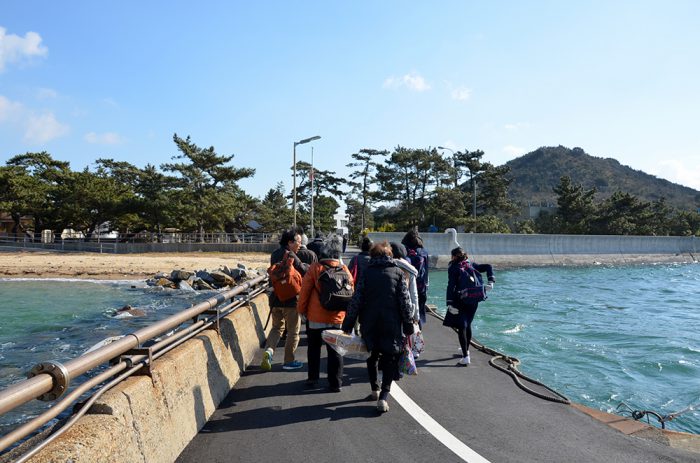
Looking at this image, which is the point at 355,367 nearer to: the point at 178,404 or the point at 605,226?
the point at 178,404

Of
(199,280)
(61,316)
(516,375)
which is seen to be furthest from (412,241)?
(199,280)

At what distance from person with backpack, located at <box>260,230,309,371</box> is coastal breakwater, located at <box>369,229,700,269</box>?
30026 mm

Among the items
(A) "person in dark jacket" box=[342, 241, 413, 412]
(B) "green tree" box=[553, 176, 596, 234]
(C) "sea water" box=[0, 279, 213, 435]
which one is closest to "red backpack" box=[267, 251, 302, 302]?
(A) "person in dark jacket" box=[342, 241, 413, 412]

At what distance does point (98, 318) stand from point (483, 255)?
1290 inches

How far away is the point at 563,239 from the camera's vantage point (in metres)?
48.1

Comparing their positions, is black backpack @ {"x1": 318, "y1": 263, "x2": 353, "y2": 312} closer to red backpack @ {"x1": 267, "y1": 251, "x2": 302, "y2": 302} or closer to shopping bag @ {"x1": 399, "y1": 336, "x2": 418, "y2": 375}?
shopping bag @ {"x1": 399, "y1": 336, "x2": 418, "y2": 375}

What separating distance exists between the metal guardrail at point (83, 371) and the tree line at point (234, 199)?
39.6 m

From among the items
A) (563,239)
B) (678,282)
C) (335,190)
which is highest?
(335,190)

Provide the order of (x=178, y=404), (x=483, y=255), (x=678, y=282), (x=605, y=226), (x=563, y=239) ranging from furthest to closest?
(x=605, y=226) < (x=563, y=239) < (x=483, y=255) < (x=678, y=282) < (x=178, y=404)

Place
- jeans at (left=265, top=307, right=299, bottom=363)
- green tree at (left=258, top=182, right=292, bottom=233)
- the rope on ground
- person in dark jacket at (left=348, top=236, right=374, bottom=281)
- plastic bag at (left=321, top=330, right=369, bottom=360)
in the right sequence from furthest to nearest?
green tree at (left=258, top=182, right=292, bottom=233)
person in dark jacket at (left=348, top=236, right=374, bottom=281)
jeans at (left=265, top=307, right=299, bottom=363)
the rope on ground
plastic bag at (left=321, top=330, right=369, bottom=360)

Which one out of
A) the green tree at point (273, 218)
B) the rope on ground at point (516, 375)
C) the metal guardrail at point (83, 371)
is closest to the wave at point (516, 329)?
the rope on ground at point (516, 375)

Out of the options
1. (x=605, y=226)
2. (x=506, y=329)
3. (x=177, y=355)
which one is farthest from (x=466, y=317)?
(x=605, y=226)

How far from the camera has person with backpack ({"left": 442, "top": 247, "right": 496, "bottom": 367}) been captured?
7.95 meters

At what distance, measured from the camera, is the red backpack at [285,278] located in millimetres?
7000
